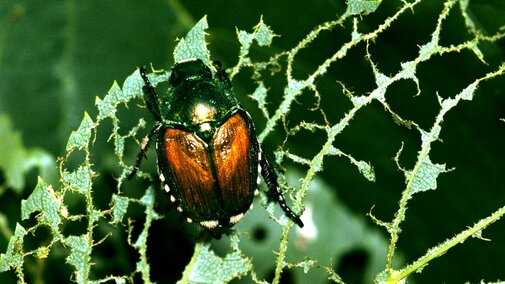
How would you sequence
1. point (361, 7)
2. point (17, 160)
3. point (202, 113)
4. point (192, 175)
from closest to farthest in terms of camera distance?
point (361, 7) < point (192, 175) < point (202, 113) < point (17, 160)

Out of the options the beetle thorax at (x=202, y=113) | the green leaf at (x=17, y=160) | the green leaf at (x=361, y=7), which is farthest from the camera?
the green leaf at (x=17, y=160)

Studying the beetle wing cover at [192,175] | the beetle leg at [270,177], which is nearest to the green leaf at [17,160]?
the beetle wing cover at [192,175]

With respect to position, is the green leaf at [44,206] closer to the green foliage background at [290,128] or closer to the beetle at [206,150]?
the green foliage background at [290,128]

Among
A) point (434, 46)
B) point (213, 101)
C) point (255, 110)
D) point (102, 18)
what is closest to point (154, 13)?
point (102, 18)

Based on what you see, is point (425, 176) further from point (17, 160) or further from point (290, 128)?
point (17, 160)

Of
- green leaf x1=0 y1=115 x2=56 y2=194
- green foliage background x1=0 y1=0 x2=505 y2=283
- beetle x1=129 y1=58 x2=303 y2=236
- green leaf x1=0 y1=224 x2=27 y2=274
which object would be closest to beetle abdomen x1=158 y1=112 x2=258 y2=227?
beetle x1=129 y1=58 x2=303 y2=236

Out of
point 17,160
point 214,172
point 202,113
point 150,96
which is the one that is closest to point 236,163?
point 214,172

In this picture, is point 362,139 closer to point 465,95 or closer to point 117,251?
point 465,95
